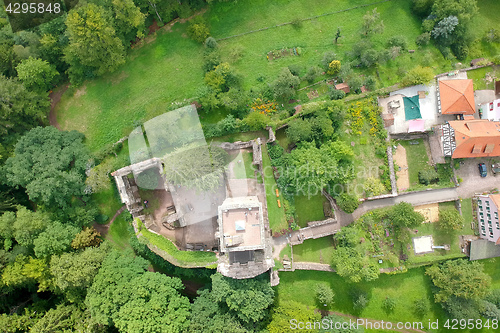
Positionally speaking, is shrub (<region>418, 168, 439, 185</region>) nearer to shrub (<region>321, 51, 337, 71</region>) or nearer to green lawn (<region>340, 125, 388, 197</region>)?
green lawn (<region>340, 125, 388, 197</region>)

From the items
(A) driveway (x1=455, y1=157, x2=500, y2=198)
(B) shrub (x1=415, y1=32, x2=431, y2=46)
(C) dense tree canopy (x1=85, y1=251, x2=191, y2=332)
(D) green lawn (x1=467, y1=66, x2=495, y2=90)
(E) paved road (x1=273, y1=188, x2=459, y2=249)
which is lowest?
(C) dense tree canopy (x1=85, y1=251, x2=191, y2=332)

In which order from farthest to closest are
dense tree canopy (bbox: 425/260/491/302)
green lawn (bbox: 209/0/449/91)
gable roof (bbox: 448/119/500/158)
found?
green lawn (bbox: 209/0/449/91)
gable roof (bbox: 448/119/500/158)
dense tree canopy (bbox: 425/260/491/302)

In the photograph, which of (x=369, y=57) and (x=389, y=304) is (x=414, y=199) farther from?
(x=369, y=57)

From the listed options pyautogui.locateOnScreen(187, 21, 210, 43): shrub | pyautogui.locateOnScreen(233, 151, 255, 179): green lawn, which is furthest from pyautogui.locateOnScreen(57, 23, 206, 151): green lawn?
pyautogui.locateOnScreen(233, 151, 255, 179): green lawn

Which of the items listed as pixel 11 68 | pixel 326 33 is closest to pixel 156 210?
pixel 11 68

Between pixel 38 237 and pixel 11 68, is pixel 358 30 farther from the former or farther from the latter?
pixel 38 237

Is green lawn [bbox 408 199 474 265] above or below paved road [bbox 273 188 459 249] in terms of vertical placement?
below

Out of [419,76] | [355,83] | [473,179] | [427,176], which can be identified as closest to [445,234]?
[427,176]
